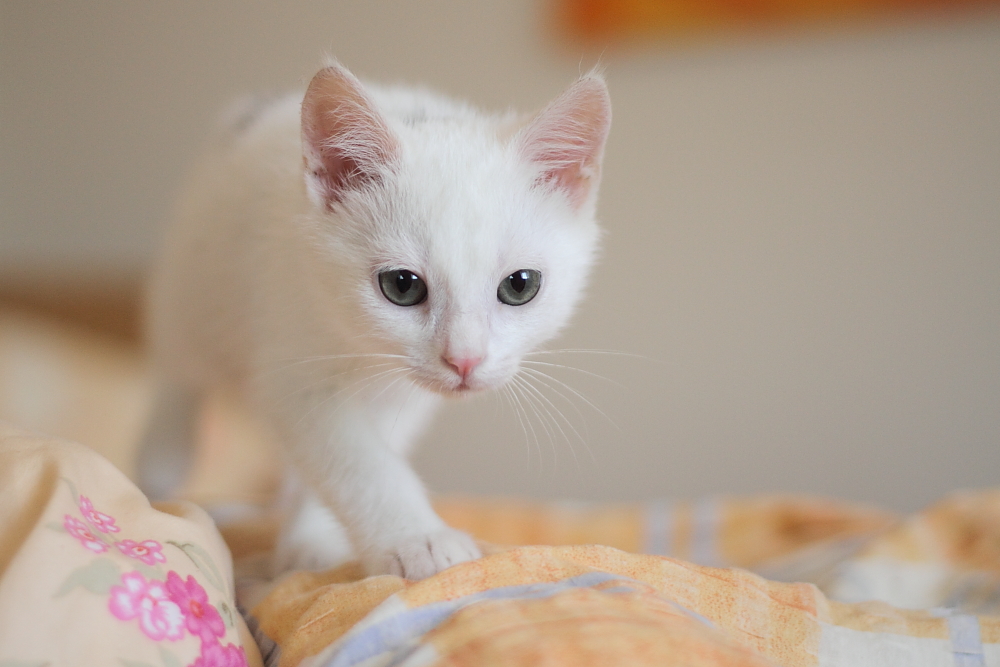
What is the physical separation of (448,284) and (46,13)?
277 centimetres

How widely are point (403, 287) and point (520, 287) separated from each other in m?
0.17

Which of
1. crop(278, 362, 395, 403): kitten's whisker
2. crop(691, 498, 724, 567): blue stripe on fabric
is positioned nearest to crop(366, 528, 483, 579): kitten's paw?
crop(278, 362, 395, 403): kitten's whisker

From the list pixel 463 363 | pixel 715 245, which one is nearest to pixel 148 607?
pixel 463 363

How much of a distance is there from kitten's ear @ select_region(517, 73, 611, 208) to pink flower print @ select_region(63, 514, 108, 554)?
750mm

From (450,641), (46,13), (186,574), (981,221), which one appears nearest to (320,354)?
(186,574)

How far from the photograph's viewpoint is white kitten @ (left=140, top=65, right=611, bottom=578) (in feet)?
→ 3.32

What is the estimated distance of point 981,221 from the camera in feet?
7.22

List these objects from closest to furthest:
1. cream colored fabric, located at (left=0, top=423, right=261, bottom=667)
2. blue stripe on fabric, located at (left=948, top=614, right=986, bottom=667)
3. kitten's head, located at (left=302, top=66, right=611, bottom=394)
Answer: cream colored fabric, located at (left=0, top=423, right=261, bottom=667) < blue stripe on fabric, located at (left=948, top=614, right=986, bottom=667) < kitten's head, located at (left=302, top=66, right=611, bottom=394)

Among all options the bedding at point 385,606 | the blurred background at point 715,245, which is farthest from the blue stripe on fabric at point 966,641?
the blurred background at point 715,245

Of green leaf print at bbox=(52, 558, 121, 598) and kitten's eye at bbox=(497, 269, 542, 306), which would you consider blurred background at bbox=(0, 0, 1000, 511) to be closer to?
kitten's eye at bbox=(497, 269, 542, 306)

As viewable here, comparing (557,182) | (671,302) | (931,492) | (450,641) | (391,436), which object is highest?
(671,302)

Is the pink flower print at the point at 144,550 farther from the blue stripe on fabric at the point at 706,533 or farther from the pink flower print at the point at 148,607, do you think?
the blue stripe on fabric at the point at 706,533

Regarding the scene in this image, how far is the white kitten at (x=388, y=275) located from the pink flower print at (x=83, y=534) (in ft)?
1.16

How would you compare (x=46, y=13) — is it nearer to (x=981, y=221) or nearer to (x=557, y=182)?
(x=557, y=182)
